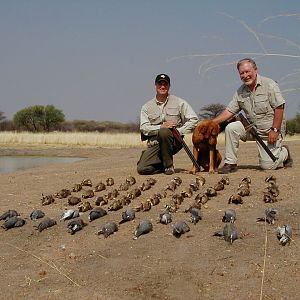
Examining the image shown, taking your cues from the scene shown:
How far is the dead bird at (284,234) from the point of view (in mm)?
5598

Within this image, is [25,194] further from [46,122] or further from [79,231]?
[46,122]

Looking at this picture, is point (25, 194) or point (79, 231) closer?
point (79, 231)

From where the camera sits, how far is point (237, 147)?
9664 mm

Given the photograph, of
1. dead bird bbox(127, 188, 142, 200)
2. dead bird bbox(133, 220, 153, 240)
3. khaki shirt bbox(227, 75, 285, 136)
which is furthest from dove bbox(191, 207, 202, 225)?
khaki shirt bbox(227, 75, 285, 136)

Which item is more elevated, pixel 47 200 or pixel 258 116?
pixel 258 116

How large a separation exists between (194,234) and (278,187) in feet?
7.81

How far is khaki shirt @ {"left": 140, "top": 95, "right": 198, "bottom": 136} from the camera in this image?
10016mm

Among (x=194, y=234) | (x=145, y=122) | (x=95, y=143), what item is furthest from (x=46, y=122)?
(x=194, y=234)

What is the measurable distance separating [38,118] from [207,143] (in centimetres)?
5334

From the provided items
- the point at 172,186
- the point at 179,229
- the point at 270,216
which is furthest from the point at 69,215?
the point at 270,216

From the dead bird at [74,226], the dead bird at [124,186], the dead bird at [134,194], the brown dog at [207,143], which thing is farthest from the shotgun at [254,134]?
the dead bird at [74,226]

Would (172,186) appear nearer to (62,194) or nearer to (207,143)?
(207,143)

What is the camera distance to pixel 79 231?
21.8 feet

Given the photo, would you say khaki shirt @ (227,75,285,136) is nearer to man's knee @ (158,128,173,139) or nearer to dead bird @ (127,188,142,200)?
man's knee @ (158,128,173,139)
